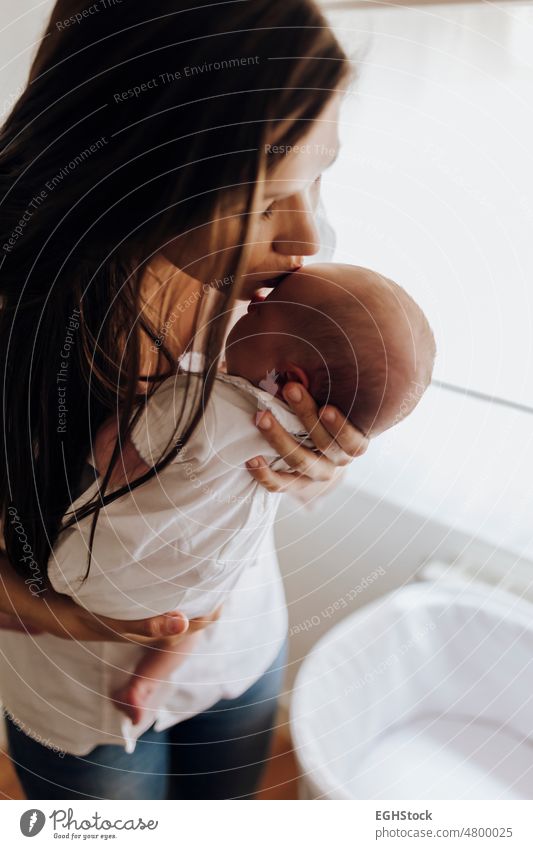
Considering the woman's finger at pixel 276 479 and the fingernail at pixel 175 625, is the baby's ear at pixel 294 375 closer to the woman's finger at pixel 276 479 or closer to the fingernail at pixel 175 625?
the woman's finger at pixel 276 479

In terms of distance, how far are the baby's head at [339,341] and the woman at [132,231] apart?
0.01m

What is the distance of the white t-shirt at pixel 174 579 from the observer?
1.24ft

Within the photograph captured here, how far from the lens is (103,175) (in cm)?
36

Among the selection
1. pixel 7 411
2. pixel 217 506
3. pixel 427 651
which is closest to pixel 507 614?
pixel 427 651

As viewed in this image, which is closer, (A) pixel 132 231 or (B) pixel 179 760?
(A) pixel 132 231

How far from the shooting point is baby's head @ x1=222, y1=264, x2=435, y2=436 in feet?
1.16

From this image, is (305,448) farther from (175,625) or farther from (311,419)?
(175,625)

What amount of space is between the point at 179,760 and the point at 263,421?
307 millimetres

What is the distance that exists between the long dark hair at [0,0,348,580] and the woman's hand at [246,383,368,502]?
4 cm

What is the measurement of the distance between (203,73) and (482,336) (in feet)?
0.72

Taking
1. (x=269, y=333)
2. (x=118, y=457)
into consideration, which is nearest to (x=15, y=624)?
(x=118, y=457)

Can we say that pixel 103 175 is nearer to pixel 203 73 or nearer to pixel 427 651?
pixel 203 73

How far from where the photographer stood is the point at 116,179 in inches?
14.1

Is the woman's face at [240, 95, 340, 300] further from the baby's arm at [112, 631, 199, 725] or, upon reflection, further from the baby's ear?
the baby's arm at [112, 631, 199, 725]
